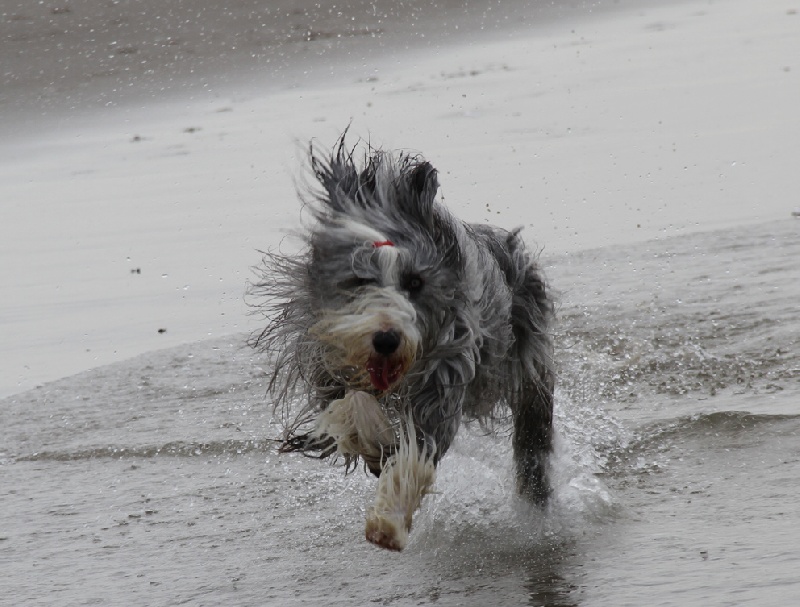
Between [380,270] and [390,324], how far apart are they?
0.21 m

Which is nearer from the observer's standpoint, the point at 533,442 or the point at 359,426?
the point at 359,426

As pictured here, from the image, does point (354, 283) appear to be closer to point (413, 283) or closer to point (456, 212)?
point (413, 283)

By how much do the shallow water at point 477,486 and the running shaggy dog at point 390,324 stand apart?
44cm

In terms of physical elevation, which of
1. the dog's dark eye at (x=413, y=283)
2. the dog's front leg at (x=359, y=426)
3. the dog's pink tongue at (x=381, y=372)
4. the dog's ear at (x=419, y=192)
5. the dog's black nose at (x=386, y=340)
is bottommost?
the dog's front leg at (x=359, y=426)

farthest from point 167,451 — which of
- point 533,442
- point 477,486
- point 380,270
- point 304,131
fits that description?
point 304,131

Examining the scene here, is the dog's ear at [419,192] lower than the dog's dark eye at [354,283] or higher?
higher

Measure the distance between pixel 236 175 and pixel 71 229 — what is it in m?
1.40

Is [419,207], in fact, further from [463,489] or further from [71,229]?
[71,229]

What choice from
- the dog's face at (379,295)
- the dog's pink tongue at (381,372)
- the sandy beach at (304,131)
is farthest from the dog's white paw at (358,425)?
the sandy beach at (304,131)

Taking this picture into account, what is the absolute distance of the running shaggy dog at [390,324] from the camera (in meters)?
4.45

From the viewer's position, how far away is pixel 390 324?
14.2 feet

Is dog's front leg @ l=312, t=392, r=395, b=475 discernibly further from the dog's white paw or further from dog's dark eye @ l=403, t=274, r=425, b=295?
dog's dark eye @ l=403, t=274, r=425, b=295

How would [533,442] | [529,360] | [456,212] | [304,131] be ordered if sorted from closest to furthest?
[529,360]
[533,442]
[456,212]
[304,131]

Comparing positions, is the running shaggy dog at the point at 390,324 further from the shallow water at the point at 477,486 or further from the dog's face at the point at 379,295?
the shallow water at the point at 477,486
